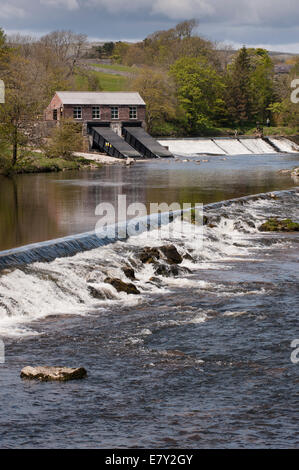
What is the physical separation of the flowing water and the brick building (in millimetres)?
53389

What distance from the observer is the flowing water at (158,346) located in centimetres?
1029

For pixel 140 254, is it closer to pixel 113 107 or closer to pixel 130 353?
pixel 130 353

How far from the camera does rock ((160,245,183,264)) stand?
→ 858 inches

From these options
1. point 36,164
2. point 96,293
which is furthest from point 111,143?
point 96,293

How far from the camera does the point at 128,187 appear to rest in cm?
3934

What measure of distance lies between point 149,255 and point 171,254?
2.79 ft

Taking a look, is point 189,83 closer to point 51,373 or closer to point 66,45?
point 66,45

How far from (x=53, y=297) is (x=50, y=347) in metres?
3.54

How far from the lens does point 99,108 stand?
257 feet

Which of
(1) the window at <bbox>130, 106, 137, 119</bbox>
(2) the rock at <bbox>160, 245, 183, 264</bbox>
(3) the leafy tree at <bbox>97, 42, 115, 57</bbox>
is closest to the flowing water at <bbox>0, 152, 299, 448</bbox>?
(2) the rock at <bbox>160, 245, 183, 264</bbox>

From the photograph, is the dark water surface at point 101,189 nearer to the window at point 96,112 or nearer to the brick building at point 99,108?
the brick building at point 99,108

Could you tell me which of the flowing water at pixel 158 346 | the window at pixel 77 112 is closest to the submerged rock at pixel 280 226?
the flowing water at pixel 158 346

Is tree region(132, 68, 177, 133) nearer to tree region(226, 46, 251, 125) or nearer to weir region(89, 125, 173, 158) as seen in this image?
weir region(89, 125, 173, 158)

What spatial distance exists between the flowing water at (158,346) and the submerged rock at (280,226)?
244 centimetres
